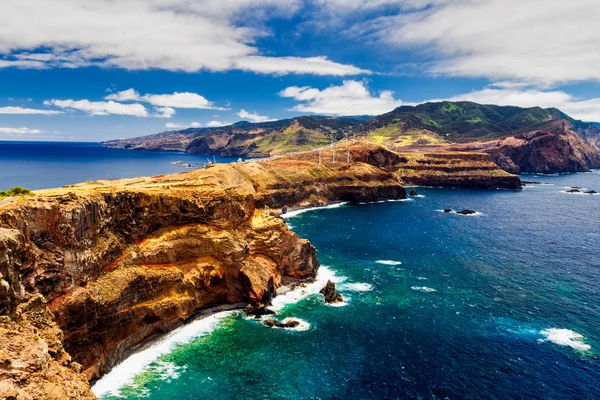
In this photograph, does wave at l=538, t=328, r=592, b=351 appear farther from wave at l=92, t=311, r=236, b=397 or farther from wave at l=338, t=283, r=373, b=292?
wave at l=92, t=311, r=236, b=397

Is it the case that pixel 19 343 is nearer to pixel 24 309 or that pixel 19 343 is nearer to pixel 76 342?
pixel 24 309

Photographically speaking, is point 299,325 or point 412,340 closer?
point 412,340

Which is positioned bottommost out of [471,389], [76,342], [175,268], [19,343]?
[471,389]

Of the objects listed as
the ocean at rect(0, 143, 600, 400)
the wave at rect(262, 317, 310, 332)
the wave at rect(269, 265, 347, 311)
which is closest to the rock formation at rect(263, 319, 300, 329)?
the wave at rect(262, 317, 310, 332)

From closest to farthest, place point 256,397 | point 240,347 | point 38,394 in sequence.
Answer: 1. point 38,394
2. point 256,397
3. point 240,347

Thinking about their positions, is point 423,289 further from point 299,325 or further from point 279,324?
point 279,324

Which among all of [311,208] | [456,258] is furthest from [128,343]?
[311,208]

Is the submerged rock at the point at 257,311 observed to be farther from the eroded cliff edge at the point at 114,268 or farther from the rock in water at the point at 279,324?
the rock in water at the point at 279,324

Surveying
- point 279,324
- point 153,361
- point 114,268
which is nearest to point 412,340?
point 279,324

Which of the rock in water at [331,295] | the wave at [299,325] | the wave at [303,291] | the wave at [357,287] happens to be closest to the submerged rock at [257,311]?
the wave at [303,291]
